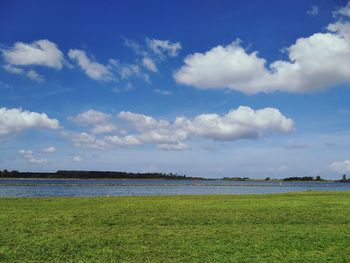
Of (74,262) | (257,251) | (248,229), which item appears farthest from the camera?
(248,229)

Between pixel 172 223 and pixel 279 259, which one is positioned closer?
pixel 279 259

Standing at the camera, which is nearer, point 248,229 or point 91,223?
point 248,229

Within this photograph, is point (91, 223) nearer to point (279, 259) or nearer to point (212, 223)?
point (212, 223)

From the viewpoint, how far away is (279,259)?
50.0 feet

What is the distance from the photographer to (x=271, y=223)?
24.8 meters

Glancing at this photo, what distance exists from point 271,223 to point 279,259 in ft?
32.0

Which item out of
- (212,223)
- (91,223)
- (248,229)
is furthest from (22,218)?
(248,229)

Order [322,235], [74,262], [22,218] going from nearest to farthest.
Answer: [74,262], [322,235], [22,218]

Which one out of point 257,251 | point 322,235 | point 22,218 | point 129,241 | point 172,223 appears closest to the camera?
point 257,251

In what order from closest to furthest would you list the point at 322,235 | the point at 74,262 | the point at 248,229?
the point at 74,262
the point at 322,235
the point at 248,229

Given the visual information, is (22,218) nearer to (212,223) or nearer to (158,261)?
(212,223)

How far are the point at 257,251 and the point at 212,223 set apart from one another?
26.8 ft

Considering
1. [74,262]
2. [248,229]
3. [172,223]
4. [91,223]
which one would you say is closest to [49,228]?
[91,223]

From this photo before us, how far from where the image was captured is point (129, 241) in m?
18.5
